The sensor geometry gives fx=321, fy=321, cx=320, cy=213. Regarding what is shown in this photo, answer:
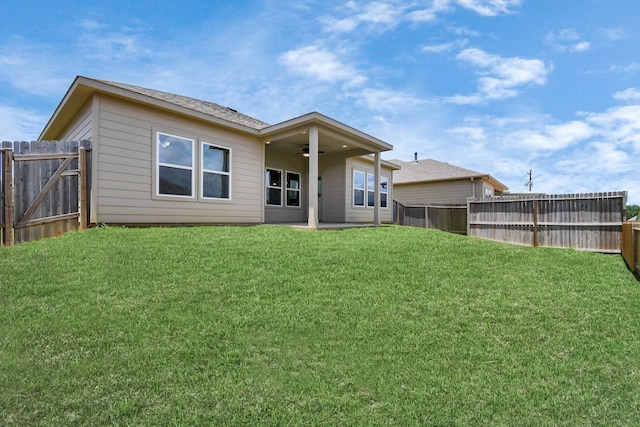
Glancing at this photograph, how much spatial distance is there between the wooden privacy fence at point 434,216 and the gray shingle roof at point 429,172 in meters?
4.82

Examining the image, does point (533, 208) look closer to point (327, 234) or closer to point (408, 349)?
point (327, 234)

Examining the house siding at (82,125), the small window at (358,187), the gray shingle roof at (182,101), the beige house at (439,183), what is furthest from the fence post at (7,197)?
the beige house at (439,183)

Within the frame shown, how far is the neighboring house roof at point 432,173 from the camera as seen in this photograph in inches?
773

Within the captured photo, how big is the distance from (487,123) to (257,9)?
10829 mm

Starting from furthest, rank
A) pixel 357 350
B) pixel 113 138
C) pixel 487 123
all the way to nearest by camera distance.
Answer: pixel 487 123 < pixel 113 138 < pixel 357 350

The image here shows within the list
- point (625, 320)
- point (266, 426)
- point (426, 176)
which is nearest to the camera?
point (266, 426)

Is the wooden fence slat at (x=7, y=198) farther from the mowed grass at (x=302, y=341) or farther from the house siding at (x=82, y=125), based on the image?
the house siding at (x=82, y=125)

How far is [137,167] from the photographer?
7934 mm

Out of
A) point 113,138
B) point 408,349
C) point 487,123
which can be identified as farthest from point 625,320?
point 487,123

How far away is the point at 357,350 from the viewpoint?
123 inches

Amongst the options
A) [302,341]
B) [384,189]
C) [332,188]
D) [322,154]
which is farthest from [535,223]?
[302,341]

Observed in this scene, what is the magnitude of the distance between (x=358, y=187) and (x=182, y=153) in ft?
27.0

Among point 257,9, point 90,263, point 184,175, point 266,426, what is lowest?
point 266,426

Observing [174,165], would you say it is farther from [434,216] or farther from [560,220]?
[434,216]
